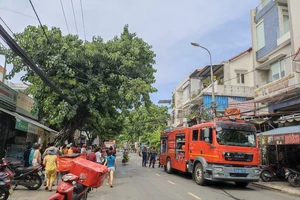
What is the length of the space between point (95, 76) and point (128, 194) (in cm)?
754

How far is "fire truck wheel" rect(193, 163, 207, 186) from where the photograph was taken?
12445mm

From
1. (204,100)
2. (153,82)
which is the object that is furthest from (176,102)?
(153,82)

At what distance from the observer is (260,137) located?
49.8 ft

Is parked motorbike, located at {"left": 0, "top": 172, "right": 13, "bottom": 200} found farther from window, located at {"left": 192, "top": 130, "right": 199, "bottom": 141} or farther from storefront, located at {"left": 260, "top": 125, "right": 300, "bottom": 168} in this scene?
storefront, located at {"left": 260, "top": 125, "right": 300, "bottom": 168}

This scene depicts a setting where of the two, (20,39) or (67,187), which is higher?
(20,39)

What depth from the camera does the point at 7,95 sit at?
47.4 ft

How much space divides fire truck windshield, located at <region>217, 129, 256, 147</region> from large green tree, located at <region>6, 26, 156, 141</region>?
16.5 feet

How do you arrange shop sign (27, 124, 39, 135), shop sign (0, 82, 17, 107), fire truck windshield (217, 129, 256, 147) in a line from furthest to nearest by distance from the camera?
shop sign (27, 124, 39, 135) < shop sign (0, 82, 17, 107) < fire truck windshield (217, 129, 256, 147)

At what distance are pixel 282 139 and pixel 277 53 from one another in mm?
8093

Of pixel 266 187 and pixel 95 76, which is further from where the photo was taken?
pixel 95 76

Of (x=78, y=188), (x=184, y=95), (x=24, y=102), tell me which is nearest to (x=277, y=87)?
(x=78, y=188)

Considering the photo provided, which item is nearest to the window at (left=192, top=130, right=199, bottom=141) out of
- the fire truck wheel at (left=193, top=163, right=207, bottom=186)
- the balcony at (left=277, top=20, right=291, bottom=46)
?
the fire truck wheel at (left=193, top=163, right=207, bottom=186)

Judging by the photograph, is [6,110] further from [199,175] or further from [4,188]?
[199,175]

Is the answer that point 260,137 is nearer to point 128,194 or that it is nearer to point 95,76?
point 128,194
